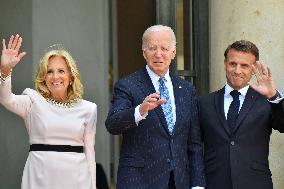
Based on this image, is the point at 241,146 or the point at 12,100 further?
the point at 241,146

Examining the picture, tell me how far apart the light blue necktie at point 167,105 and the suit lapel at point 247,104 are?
1.63 feet

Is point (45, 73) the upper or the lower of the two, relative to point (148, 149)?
upper

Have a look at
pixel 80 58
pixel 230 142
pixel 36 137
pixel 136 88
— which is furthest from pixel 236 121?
pixel 80 58

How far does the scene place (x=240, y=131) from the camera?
16.7 feet

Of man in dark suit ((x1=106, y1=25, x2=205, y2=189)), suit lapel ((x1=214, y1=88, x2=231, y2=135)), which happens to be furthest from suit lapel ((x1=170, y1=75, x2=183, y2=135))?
suit lapel ((x1=214, y1=88, x2=231, y2=135))

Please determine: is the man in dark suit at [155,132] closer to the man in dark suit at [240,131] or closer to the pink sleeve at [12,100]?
the man in dark suit at [240,131]

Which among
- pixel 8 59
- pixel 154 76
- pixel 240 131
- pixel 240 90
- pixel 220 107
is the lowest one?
pixel 240 131

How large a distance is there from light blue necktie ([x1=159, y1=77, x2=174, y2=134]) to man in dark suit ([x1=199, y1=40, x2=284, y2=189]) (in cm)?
38

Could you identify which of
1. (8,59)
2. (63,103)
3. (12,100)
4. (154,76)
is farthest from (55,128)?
(154,76)

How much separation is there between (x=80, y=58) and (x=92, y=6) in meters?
0.55

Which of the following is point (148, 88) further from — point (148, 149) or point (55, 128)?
point (55, 128)

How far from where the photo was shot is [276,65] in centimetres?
637

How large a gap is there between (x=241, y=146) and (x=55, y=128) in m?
1.27

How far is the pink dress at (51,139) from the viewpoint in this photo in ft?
16.0
